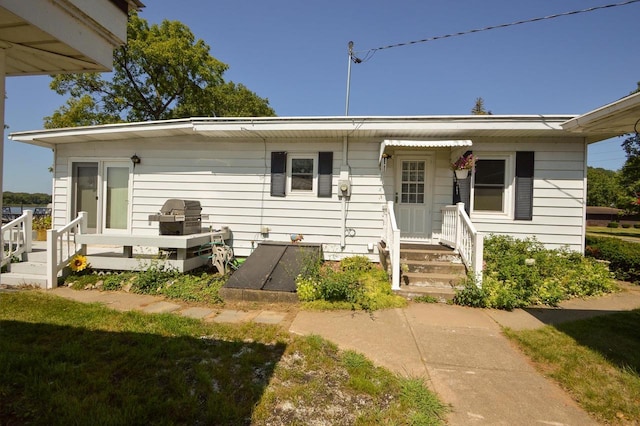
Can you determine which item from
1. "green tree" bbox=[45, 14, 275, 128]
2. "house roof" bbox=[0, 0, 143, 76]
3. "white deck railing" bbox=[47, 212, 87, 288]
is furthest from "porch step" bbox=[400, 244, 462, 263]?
"green tree" bbox=[45, 14, 275, 128]

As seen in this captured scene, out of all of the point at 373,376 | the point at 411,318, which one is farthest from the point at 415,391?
the point at 411,318

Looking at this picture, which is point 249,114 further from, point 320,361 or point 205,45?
point 320,361

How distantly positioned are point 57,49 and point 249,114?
23.8m

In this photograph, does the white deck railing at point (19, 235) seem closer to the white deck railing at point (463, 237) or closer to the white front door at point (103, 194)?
the white front door at point (103, 194)

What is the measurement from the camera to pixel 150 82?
60.2 feet

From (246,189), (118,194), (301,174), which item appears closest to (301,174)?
(301,174)

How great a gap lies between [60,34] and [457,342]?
13.8 feet

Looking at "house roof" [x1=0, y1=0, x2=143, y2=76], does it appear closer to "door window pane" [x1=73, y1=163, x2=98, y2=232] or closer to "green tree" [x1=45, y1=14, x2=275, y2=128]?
"door window pane" [x1=73, y1=163, x2=98, y2=232]

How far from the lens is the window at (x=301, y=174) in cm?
696

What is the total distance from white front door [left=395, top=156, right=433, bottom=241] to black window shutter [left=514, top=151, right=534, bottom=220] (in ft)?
5.79

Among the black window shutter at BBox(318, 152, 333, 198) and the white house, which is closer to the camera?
the white house

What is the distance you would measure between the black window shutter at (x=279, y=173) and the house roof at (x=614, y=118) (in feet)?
18.0

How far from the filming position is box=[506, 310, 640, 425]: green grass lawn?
2.37m

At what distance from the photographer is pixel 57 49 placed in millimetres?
1710
